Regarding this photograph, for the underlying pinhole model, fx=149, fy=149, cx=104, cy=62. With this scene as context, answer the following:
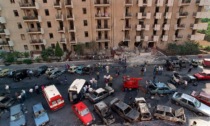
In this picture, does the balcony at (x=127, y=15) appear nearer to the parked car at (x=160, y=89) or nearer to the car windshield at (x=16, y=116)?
the parked car at (x=160, y=89)

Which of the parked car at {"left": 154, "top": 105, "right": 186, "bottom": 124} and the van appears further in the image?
the van

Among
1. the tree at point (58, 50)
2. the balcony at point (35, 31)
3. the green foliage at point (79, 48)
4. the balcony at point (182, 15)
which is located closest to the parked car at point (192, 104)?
the balcony at point (182, 15)

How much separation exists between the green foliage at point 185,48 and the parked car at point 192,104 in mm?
18106

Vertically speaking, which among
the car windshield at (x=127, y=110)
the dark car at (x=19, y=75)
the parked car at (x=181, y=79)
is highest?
the dark car at (x=19, y=75)

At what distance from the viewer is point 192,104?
70.7 feet

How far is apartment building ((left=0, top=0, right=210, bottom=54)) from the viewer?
34.8m

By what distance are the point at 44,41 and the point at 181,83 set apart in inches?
1278

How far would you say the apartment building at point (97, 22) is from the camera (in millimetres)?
34844

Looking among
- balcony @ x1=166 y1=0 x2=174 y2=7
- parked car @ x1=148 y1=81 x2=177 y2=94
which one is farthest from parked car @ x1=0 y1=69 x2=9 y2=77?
balcony @ x1=166 y1=0 x2=174 y2=7

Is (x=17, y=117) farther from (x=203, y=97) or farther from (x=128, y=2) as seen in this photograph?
(x=128, y=2)

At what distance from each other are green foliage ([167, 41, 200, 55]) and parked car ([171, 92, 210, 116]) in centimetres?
1811

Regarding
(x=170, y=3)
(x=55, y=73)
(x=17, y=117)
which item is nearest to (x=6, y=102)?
(x=17, y=117)

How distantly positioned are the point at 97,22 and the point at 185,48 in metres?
23.0

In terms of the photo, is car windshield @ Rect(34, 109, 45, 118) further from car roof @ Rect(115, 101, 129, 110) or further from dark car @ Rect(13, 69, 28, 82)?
dark car @ Rect(13, 69, 28, 82)
